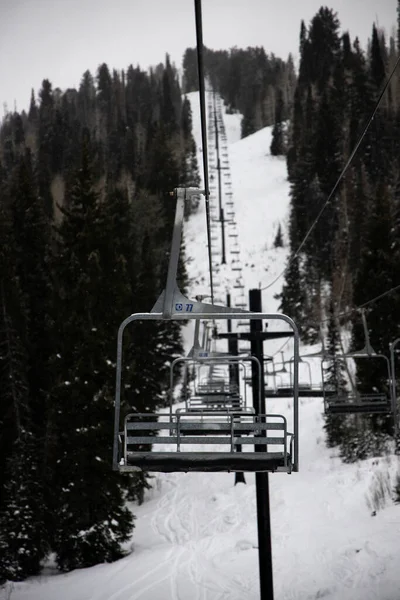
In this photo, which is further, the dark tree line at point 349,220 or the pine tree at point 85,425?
the dark tree line at point 349,220

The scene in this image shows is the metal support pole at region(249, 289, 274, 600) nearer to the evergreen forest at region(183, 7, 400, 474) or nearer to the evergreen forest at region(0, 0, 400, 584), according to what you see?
the evergreen forest at region(0, 0, 400, 584)

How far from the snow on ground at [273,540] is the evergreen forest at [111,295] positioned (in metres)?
1.34

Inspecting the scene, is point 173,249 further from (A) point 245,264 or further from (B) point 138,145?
(B) point 138,145

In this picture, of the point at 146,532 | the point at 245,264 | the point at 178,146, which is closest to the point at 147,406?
the point at 146,532

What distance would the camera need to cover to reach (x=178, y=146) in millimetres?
74750

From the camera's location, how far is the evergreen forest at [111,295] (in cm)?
1673

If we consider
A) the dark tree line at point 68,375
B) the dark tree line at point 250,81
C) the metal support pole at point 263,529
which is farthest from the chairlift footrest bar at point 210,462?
the dark tree line at point 250,81

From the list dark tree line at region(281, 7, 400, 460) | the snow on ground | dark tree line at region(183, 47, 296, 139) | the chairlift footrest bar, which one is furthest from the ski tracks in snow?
dark tree line at region(183, 47, 296, 139)

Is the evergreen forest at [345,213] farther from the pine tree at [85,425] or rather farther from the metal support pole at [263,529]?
the pine tree at [85,425]

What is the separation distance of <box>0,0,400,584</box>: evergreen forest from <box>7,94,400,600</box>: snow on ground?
1.34m

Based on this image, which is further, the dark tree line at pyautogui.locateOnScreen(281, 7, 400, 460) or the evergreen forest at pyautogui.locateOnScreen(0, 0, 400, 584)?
the dark tree line at pyautogui.locateOnScreen(281, 7, 400, 460)

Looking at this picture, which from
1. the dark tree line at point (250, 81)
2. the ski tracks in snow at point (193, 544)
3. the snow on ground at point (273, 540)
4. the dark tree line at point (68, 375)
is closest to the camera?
the snow on ground at point (273, 540)

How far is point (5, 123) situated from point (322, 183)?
57.6 meters

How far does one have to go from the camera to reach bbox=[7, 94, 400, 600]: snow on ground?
34.9 ft
